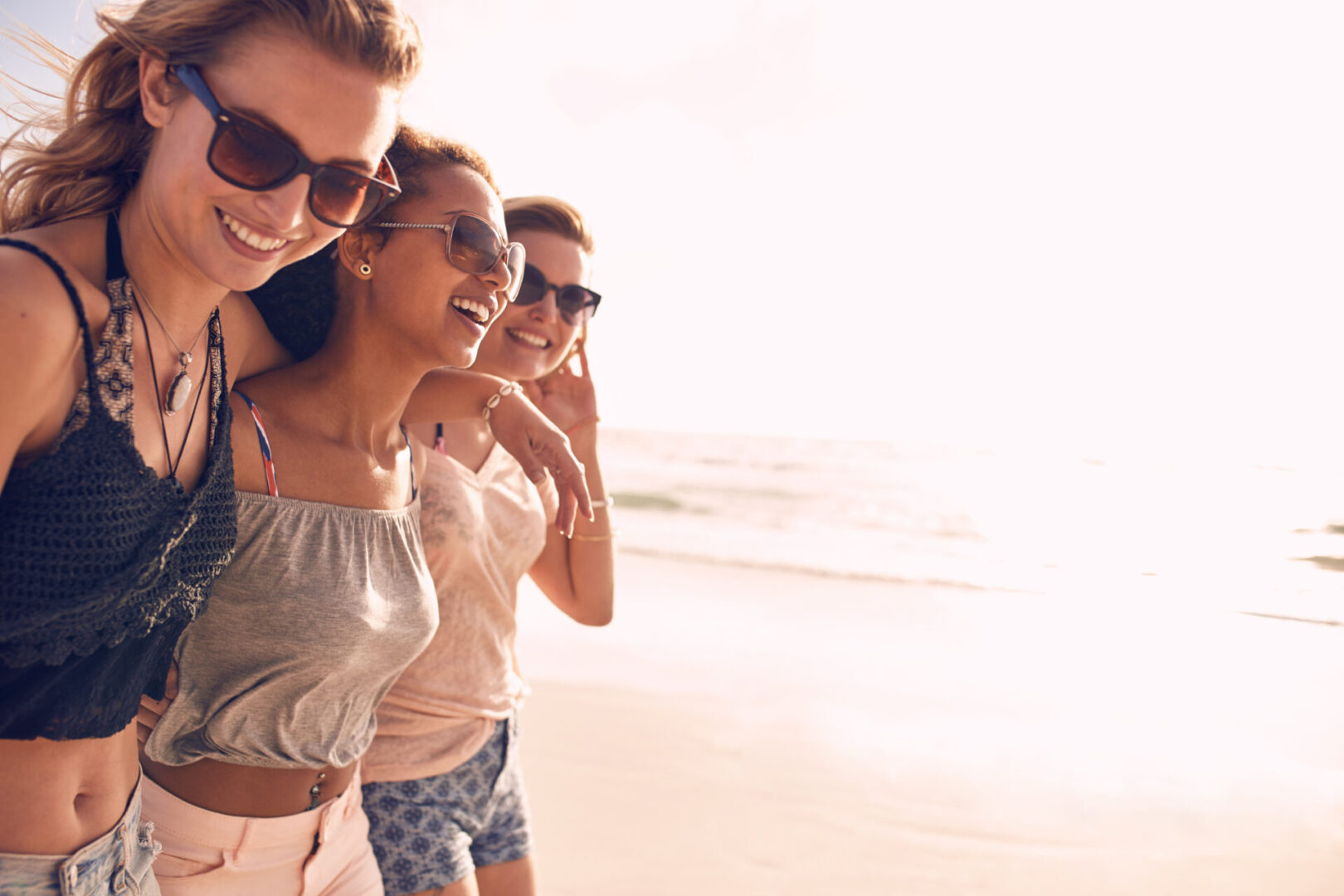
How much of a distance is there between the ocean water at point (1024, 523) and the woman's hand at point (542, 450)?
8.88 m

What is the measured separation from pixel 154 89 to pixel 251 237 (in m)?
0.26

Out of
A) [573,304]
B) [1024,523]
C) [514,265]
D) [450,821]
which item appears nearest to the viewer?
[514,265]

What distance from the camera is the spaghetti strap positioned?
1.11 metres

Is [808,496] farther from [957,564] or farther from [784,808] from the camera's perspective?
[784,808]

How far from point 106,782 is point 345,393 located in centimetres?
88

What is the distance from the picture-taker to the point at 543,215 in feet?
9.82

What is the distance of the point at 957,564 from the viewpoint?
11.7 m

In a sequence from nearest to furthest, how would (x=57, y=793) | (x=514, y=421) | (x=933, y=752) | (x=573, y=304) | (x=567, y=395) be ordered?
(x=57, y=793)
(x=514, y=421)
(x=573, y=304)
(x=567, y=395)
(x=933, y=752)

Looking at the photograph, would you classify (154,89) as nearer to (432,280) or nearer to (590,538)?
(432,280)

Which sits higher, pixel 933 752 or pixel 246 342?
pixel 246 342

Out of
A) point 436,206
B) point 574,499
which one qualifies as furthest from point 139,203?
point 574,499

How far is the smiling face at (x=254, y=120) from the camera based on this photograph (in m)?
1.28

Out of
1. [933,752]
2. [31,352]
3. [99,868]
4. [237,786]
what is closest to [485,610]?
[237,786]

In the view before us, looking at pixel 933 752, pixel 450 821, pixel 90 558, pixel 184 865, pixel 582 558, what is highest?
pixel 90 558
